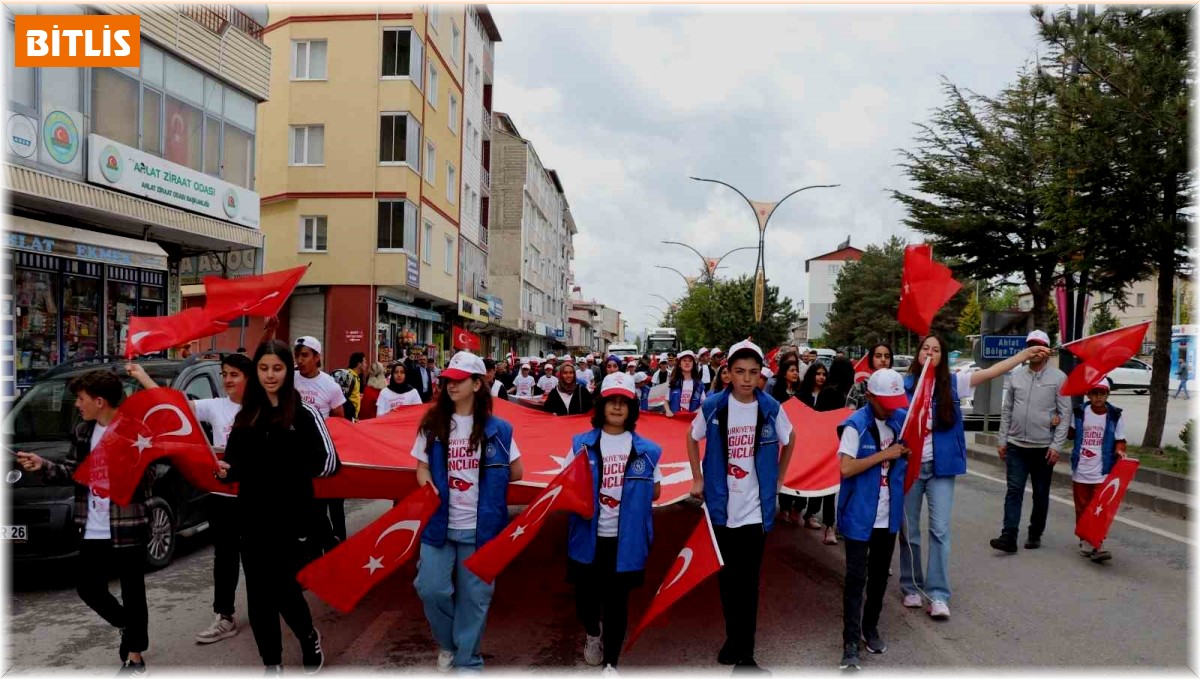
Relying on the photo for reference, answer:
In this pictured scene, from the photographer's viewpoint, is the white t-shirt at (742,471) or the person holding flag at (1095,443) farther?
the person holding flag at (1095,443)

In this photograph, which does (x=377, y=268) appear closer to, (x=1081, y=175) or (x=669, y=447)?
(x=1081, y=175)

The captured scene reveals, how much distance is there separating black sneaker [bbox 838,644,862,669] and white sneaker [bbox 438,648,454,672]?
211 cm

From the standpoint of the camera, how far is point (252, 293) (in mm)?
6543

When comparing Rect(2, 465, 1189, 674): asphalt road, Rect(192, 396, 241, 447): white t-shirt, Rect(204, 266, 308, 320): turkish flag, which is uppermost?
Rect(204, 266, 308, 320): turkish flag

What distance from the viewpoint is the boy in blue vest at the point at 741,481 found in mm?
4992

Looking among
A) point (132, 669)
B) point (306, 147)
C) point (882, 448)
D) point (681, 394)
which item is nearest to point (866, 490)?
point (882, 448)

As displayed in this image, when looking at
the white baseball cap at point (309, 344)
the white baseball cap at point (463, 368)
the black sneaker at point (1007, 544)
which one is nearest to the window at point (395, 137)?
the white baseball cap at point (309, 344)

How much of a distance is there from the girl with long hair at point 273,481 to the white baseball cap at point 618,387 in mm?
1473

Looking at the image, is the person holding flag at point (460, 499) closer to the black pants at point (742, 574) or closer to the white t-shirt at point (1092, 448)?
the black pants at point (742, 574)

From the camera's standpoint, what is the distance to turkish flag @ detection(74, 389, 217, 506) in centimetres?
476

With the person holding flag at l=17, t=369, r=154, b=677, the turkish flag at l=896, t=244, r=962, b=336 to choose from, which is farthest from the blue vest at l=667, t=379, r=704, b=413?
the person holding flag at l=17, t=369, r=154, b=677

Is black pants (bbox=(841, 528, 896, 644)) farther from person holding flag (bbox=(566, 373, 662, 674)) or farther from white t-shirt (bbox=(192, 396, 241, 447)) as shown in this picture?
white t-shirt (bbox=(192, 396, 241, 447))

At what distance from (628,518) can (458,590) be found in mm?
971

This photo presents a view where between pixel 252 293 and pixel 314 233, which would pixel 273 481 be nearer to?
pixel 252 293
